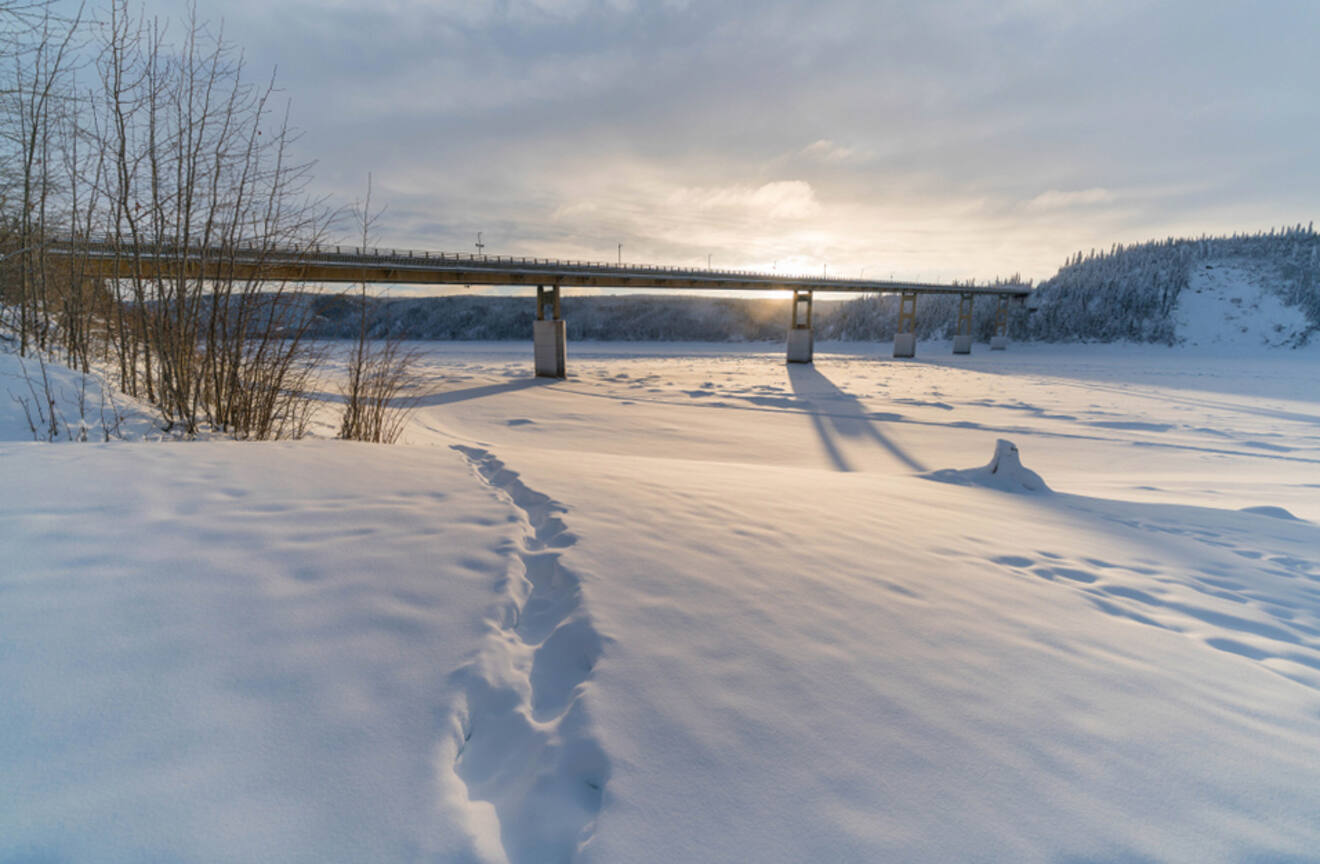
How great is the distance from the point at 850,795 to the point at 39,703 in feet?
9.02

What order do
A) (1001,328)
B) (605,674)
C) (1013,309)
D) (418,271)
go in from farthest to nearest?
(1013,309) < (1001,328) < (418,271) < (605,674)

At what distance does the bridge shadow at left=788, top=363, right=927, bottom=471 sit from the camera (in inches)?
440

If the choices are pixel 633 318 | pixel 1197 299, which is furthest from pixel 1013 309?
pixel 633 318

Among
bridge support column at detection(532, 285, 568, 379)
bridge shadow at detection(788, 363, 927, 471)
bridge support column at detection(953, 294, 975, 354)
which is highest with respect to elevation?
bridge support column at detection(953, 294, 975, 354)

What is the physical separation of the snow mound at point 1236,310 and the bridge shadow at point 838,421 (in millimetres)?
66506

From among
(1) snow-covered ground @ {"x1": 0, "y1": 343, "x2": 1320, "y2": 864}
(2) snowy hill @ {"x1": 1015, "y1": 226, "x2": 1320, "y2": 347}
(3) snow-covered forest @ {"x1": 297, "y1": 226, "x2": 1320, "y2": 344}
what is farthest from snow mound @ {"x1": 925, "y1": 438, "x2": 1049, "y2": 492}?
(2) snowy hill @ {"x1": 1015, "y1": 226, "x2": 1320, "y2": 347}

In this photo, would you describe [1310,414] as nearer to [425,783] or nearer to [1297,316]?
[425,783]

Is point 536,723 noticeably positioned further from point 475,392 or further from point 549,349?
point 549,349

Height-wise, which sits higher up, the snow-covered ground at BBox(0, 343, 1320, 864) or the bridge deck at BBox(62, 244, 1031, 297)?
the bridge deck at BBox(62, 244, 1031, 297)

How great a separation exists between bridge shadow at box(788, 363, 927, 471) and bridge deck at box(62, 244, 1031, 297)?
9608mm

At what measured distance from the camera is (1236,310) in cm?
6694

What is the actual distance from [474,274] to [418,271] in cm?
324

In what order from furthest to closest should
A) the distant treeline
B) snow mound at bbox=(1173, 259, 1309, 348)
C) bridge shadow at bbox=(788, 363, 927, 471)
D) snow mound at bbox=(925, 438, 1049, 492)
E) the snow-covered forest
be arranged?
the distant treeline → the snow-covered forest → snow mound at bbox=(1173, 259, 1309, 348) → bridge shadow at bbox=(788, 363, 927, 471) → snow mound at bbox=(925, 438, 1049, 492)

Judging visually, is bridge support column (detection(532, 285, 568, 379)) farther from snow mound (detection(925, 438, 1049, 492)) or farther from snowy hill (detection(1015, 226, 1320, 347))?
snowy hill (detection(1015, 226, 1320, 347))
